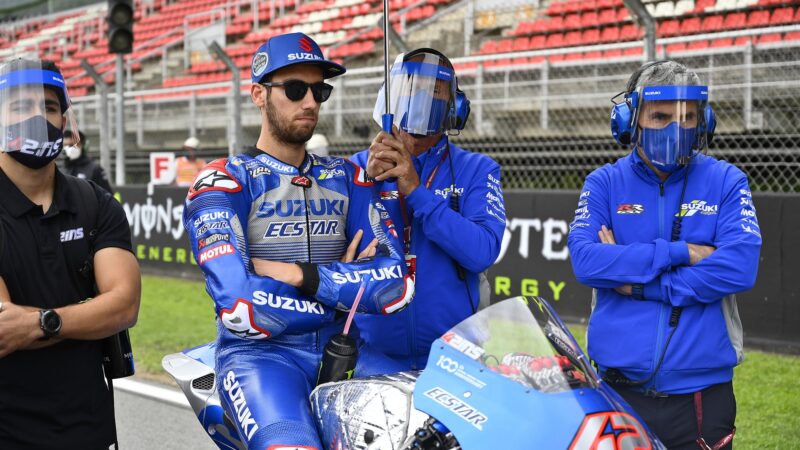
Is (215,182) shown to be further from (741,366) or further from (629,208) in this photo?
(741,366)

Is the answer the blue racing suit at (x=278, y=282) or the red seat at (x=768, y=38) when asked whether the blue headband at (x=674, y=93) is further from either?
the red seat at (x=768, y=38)

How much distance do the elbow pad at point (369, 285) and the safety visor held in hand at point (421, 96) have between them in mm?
666

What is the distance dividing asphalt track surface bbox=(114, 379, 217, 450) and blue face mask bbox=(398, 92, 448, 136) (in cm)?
279

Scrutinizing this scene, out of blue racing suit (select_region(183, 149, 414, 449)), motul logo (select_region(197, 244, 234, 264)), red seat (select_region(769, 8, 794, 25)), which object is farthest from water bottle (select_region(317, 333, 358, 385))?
red seat (select_region(769, 8, 794, 25))

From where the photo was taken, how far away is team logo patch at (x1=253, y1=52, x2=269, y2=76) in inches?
134

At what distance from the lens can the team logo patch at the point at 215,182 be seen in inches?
126

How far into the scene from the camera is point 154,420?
6.08m

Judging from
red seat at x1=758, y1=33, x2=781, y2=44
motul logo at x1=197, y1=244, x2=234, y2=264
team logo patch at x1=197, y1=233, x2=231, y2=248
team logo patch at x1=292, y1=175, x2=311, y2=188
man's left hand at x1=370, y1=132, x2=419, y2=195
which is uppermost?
red seat at x1=758, y1=33, x2=781, y2=44

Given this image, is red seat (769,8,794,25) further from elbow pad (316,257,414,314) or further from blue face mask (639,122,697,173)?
elbow pad (316,257,414,314)

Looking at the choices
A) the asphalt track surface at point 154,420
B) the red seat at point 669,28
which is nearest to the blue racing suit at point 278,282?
the asphalt track surface at point 154,420

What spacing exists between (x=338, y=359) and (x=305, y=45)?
45.5 inches

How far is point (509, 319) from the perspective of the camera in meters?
2.61

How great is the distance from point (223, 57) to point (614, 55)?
4.79 m

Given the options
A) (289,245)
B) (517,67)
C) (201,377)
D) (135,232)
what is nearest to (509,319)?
(289,245)
